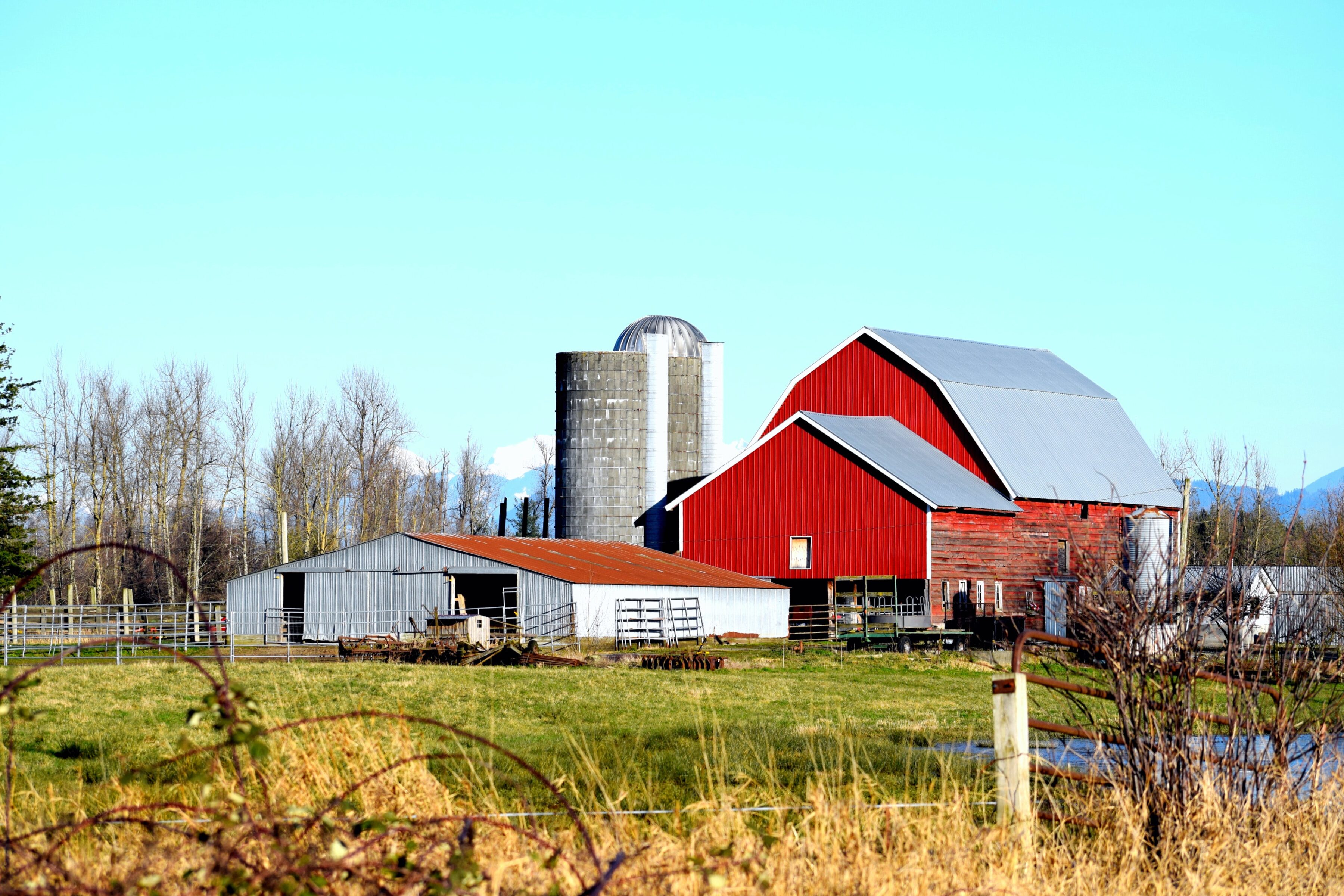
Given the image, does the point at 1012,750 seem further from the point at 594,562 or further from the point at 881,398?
the point at 881,398

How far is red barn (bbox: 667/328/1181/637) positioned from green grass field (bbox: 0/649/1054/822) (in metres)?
11.7

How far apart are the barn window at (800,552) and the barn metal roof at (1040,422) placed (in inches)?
249

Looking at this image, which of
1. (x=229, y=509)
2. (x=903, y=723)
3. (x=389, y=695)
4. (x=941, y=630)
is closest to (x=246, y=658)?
(x=389, y=695)

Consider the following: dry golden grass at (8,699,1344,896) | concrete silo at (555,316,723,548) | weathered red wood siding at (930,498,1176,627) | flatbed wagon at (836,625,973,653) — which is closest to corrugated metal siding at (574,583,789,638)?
flatbed wagon at (836,625,973,653)

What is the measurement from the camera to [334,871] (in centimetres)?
608

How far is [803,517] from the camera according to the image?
1742 inches

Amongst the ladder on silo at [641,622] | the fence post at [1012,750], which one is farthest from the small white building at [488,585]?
the fence post at [1012,750]

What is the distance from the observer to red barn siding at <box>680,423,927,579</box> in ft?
138

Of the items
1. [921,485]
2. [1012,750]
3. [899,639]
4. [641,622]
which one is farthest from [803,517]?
[1012,750]

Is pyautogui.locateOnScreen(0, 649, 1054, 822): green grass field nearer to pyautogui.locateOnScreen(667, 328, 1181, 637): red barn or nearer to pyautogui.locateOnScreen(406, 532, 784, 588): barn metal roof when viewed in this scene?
pyautogui.locateOnScreen(406, 532, 784, 588): barn metal roof

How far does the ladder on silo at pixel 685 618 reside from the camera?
39656 mm

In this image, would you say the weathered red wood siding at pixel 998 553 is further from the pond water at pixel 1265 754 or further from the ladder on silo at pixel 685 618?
the pond water at pixel 1265 754

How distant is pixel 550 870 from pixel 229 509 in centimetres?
8236

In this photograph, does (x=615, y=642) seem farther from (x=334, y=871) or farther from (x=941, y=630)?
(x=334, y=871)
